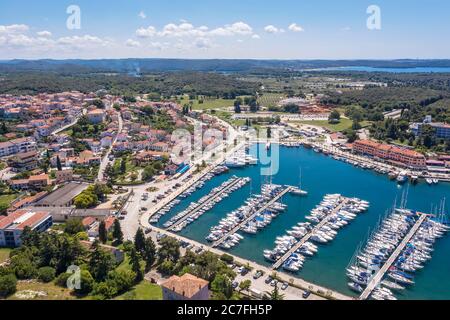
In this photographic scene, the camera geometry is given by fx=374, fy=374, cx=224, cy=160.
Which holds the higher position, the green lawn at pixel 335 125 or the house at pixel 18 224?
the green lawn at pixel 335 125

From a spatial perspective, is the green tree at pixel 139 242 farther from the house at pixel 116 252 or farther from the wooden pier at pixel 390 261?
the wooden pier at pixel 390 261

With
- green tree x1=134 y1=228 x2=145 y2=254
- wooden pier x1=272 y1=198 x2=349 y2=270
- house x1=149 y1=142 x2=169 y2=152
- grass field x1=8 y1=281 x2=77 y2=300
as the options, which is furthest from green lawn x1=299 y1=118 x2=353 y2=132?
grass field x1=8 y1=281 x2=77 y2=300

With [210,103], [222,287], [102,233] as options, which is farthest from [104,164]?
[210,103]

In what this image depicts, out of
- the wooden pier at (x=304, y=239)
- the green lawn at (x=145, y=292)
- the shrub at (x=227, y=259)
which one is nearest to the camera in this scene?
the green lawn at (x=145, y=292)

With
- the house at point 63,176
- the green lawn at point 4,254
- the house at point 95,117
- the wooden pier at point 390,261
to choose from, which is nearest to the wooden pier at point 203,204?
the green lawn at point 4,254

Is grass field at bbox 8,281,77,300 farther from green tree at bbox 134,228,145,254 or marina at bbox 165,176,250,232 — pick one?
marina at bbox 165,176,250,232

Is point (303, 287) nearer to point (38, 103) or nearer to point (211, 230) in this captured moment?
point (211, 230)

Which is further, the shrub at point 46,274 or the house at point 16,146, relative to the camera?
the house at point 16,146
